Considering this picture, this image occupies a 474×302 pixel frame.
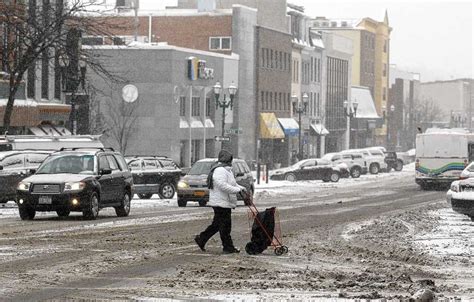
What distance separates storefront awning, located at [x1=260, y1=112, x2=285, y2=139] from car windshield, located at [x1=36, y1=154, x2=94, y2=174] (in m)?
67.4

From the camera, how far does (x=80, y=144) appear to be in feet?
141

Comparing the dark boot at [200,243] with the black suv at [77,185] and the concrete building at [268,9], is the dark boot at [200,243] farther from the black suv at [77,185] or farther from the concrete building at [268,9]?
the concrete building at [268,9]

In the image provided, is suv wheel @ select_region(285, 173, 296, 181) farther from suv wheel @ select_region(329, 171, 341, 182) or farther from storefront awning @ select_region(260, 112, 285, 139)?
storefront awning @ select_region(260, 112, 285, 139)

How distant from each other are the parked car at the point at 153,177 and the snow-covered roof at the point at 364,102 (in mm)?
91208

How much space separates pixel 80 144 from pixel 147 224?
14.2m

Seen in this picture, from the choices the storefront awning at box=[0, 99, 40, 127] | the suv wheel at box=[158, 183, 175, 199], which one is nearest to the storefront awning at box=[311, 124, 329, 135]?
the storefront awning at box=[0, 99, 40, 127]

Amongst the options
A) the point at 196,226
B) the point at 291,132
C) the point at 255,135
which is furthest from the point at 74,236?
the point at 291,132

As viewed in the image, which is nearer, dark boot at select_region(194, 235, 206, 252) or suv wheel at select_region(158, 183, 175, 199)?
dark boot at select_region(194, 235, 206, 252)

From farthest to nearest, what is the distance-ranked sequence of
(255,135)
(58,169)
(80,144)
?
(255,135), (80,144), (58,169)

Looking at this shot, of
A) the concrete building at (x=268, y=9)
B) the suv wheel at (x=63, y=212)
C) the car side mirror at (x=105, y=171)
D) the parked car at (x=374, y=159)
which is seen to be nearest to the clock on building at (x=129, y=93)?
the parked car at (x=374, y=159)

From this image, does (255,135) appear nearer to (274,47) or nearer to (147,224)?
(274,47)

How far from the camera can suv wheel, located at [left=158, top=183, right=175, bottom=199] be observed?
48.0m

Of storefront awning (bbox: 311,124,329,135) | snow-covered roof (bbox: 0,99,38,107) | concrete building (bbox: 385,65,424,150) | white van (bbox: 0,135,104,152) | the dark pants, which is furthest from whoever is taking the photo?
concrete building (bbox: 385,65,424,150)

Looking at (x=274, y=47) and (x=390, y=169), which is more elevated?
(x=274, y=47)
